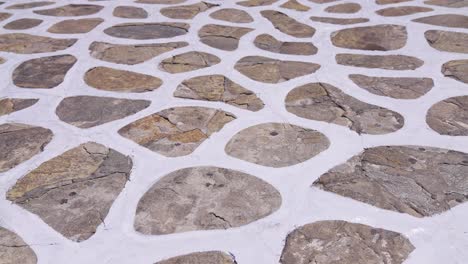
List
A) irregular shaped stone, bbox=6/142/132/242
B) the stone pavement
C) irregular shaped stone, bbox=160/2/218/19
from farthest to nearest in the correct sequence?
irregular shaped stone, bbox=160/2/218/19 < irregular shaped stone, bbox=6/142/132/242 < the stone pavement

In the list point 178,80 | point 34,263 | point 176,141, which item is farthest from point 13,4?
point 34,263

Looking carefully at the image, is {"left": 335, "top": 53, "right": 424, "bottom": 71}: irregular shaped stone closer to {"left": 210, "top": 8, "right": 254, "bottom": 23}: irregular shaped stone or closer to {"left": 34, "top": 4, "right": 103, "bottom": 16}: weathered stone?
{"left": 210, "top": 8, "right": 254, "bottom": 23}: irregular shaped stone

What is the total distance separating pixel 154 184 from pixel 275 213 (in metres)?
0.62

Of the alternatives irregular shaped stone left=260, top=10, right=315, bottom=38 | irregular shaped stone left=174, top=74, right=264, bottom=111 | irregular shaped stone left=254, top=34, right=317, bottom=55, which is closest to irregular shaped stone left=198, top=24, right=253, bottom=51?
irregular shaped stone left=254, top=34, right=317, bottom=55

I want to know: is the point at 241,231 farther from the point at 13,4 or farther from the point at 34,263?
the point at 13,4

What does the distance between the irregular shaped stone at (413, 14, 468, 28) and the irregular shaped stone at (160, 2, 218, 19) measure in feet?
6.66

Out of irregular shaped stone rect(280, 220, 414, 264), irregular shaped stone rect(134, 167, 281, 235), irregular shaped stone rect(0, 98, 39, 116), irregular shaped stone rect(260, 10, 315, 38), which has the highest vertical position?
irregular shaped stone rect(280, 220, 414, 264)

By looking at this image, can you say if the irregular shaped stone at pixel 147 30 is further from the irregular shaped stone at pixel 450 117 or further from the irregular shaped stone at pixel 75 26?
the irregular shaped stone at pixel 450 117

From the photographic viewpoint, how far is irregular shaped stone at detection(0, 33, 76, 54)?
3.92 meters

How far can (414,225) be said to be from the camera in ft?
6.70

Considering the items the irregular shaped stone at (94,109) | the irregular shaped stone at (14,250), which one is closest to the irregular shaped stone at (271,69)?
the irregular shaped stone at (94,109)

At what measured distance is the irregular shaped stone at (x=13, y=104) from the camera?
9.93 ft

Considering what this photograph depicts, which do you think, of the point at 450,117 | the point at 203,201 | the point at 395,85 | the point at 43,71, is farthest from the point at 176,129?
the point at 450,117

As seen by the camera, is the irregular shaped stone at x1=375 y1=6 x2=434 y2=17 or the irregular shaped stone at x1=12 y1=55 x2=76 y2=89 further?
the irregular shaped stone at x1=375 y1=6 x2=434 y2=17
